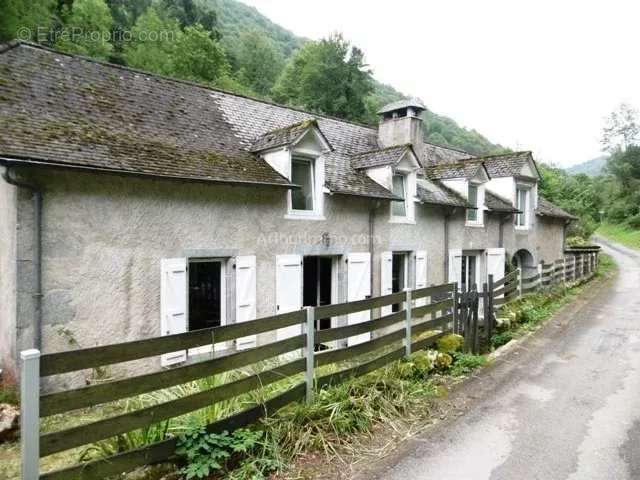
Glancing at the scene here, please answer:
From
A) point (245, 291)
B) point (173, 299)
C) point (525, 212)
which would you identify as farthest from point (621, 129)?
point (173, 299)

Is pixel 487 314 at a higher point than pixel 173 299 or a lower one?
lower

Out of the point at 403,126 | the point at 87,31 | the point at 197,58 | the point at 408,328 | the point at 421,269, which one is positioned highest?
the point at 197,58

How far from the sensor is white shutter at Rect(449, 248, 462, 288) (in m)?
13.4

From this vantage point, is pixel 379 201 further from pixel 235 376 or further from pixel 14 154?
pixel 14 154

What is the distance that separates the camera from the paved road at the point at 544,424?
4.27m

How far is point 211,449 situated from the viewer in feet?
13.0

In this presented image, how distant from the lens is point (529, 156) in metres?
16.0

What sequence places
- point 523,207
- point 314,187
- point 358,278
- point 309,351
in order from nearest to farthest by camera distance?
point 309,351, point 314,187, point 358,278, point 523,207

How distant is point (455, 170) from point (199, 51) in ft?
84.2

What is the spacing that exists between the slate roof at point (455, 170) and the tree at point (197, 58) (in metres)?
22.5

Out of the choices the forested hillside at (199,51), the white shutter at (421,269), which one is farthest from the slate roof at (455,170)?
the forested hillside at (199,51)

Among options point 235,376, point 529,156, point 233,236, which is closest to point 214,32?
point 529,156

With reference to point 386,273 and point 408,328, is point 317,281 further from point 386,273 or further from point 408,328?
point 408,328

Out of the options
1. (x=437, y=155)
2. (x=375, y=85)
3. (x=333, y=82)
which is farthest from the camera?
(x=375, y=85)
